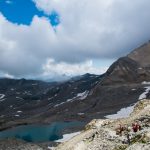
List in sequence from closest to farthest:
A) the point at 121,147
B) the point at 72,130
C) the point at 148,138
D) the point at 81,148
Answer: the point at 148,138, the point at 121,147, the point at 81,148, the point at 72,130

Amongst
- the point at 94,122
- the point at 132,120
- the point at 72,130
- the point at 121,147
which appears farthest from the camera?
the point at 72,130

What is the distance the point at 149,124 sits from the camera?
20250mm

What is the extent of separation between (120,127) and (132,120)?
7.36 ft

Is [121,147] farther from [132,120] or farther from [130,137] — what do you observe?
[132,120]

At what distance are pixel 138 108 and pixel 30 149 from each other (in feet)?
279

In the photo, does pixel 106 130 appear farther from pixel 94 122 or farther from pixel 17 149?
pixel 17 149

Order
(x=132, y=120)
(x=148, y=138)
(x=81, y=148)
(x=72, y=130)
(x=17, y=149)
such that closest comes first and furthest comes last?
(x=148, y=138)
(x=81, y=148)
(x=132, y=120)
(x=17, y=149)
(x=72, y=130)

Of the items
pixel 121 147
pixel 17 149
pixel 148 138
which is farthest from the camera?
pixel 17 149

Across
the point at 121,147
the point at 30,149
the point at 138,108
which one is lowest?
the point at 30,149

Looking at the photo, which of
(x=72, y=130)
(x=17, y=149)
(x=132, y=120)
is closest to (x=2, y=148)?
(x=17, y=149)

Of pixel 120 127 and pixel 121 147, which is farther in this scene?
pixel 120 127

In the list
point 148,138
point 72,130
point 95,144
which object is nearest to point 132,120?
point 95,144

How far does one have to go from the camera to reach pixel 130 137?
1908 cm

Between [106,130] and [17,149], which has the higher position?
[106,130]
